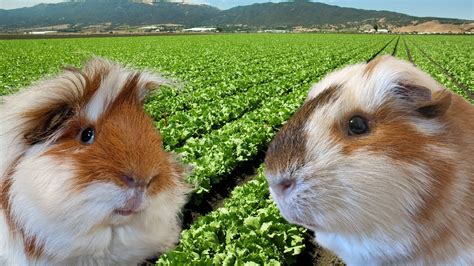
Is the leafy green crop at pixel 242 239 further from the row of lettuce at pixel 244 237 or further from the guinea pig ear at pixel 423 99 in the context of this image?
the guinea pig ear at pixel 423 99

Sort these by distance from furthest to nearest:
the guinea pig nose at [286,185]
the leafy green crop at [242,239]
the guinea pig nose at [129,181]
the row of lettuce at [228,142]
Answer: the row of lettuce at [228,142]
the leafy green crop at [242,239]
the guinea pig nose at [286,185]
the guinea pig nose at [129,181]

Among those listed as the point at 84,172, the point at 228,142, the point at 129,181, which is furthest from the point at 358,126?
the point at 228,142

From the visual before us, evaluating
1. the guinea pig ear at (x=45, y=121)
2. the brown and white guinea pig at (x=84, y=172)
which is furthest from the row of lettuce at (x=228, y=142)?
the guinea pig ear at (x=45, y=121)

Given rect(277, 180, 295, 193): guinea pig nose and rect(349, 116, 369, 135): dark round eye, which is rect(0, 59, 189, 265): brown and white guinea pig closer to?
rect(277, 180, 295, 193): guinea pig nose

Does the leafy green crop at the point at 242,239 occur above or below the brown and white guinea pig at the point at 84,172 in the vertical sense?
below

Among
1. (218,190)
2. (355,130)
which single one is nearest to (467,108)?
(355,130)

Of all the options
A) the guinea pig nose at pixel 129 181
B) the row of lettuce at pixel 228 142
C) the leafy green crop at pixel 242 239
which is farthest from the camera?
the row of lettuce at pixel 228 142

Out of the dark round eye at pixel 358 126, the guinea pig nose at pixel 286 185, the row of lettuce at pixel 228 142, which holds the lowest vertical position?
the row of lettuce at pixel 228 142

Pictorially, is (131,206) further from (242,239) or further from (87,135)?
(242,239)
